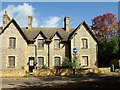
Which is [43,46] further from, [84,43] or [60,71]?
[60,71]

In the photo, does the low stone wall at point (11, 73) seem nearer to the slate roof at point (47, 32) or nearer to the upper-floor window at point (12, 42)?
the upper-floor window at point (12, 42)

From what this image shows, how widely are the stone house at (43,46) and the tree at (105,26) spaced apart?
17.0m

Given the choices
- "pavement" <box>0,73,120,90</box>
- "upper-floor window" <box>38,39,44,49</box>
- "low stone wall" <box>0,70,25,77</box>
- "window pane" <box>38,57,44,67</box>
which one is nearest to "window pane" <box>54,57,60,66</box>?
"window pane" <box>38,57,44,67</box>

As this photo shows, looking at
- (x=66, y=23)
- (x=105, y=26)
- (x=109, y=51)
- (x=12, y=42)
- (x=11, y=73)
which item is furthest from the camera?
(x=105, y=26)

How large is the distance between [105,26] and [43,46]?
2167cm

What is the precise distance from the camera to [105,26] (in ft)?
190

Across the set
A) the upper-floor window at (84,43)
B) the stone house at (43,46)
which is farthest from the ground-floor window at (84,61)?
the upper-floor window at (84,43)

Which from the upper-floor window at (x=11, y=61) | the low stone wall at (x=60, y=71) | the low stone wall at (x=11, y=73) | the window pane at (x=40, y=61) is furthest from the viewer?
the window pane at (x=40, y=61)

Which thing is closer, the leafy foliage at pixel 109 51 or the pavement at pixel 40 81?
the pavement at pixel 40 81

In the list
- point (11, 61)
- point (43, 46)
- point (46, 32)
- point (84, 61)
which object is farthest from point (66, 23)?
point (11, 61)

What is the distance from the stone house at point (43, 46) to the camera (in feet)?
129

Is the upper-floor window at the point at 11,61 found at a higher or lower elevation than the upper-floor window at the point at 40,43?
lower

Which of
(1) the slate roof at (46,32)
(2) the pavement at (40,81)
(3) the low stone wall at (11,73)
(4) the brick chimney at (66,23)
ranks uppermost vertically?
(4) the brick chimney at (66,23)

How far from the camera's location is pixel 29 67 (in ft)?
132
